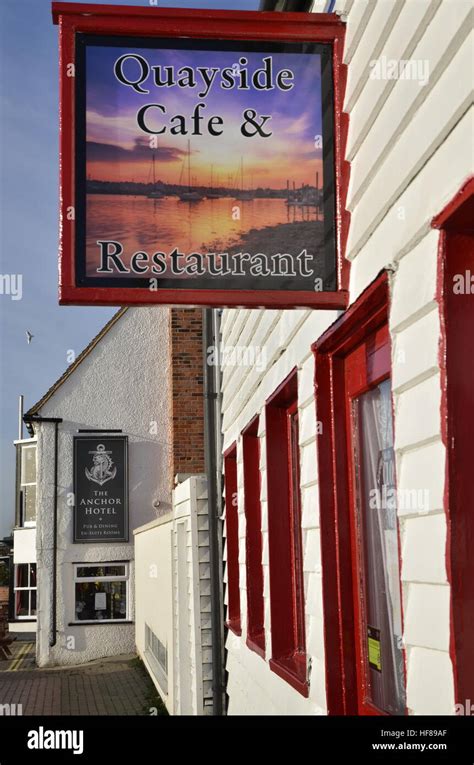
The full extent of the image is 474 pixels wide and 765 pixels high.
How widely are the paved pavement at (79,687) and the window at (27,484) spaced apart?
3.95m

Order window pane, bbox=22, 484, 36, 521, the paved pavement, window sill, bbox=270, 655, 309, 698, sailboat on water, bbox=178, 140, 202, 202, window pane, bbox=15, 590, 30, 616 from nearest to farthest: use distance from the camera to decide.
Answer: sailboat on water, bbox=178, 140, 202, 202 < window sill, bbox=270, 655, 309, 698 < the paved pavement < window pane, bbox=22, 484, 36, 521 < window pane, bbox=15, 590, 30, 616

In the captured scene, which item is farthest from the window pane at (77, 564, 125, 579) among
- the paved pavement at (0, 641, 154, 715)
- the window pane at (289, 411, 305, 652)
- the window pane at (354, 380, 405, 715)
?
the window pane at (354, 380, 405, 715)

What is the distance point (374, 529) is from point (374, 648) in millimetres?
449

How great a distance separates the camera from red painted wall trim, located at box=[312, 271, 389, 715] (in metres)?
4.20

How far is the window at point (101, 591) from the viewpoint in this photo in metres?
19.9

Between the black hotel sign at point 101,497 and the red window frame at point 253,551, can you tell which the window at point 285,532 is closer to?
the red window frame at point 253,551

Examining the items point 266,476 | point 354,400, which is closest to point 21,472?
point 266,476

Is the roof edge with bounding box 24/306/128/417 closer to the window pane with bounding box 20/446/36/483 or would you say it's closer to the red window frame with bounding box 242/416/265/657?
the window pane with bounding box 20/446/36/483

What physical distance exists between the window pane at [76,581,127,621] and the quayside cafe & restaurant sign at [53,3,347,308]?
16.7 m

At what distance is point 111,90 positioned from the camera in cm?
401

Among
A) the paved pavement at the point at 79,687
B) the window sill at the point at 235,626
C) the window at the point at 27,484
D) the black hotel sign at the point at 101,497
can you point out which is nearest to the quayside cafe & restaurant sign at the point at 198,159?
the window sill at the point at 235,626

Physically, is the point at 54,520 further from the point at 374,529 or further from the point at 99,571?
the point at 374,529
